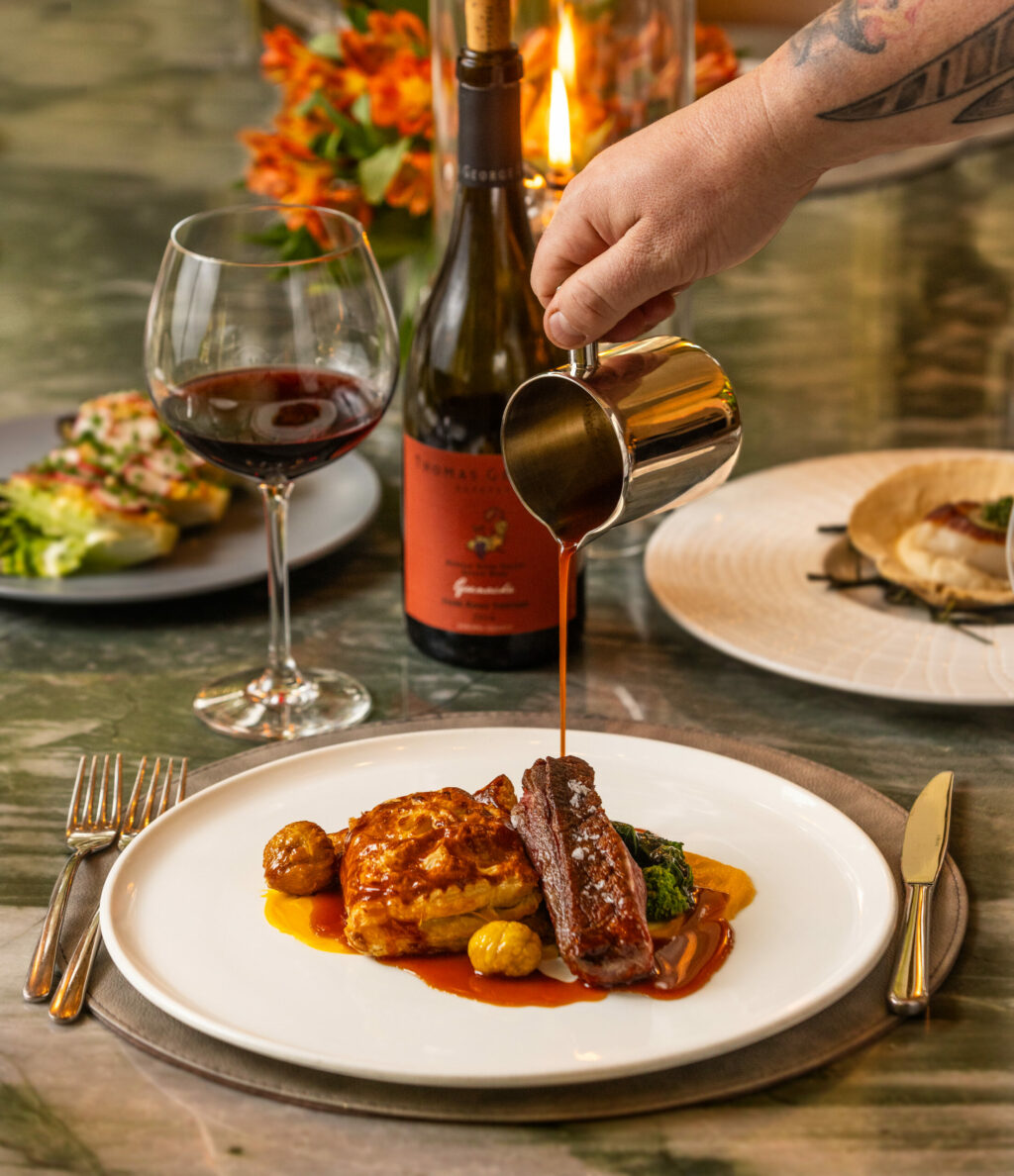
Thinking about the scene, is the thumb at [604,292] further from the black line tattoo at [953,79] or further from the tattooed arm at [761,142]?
the black line tattoo at [953,79]

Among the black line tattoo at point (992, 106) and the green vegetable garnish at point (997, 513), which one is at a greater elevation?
the black line tattoo at point (992, 106)

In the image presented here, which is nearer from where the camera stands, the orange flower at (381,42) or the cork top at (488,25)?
the cork top at (488,25)

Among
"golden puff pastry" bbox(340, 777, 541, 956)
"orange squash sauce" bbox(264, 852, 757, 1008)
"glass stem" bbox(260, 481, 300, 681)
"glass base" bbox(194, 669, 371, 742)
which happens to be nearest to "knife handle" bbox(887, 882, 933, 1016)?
"orange squash sauce" bbox(264, 852, 757, 1008)

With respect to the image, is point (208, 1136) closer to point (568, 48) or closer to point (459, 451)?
point (459, 451)

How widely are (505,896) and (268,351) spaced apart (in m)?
0.58

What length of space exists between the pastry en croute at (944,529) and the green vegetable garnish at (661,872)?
0.59m

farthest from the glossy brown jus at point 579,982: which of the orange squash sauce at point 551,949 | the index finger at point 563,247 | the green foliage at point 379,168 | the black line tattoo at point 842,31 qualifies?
the green foliage at point 379,168

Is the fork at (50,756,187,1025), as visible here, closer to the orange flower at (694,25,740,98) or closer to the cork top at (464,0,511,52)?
the cork top at (464,0,511,52)

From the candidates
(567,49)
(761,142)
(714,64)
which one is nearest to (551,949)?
(761,142)

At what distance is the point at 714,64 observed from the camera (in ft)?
5.67

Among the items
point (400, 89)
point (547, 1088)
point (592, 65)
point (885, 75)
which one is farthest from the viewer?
point (400, 89)

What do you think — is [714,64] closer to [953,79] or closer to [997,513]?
[997,513]

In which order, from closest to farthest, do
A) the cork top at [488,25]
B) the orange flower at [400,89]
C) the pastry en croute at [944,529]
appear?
the cork top at [488,25] → the pastry en croute at [944,529] → the orange flower at [400,89]

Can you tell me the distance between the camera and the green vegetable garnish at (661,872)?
3.02ft
